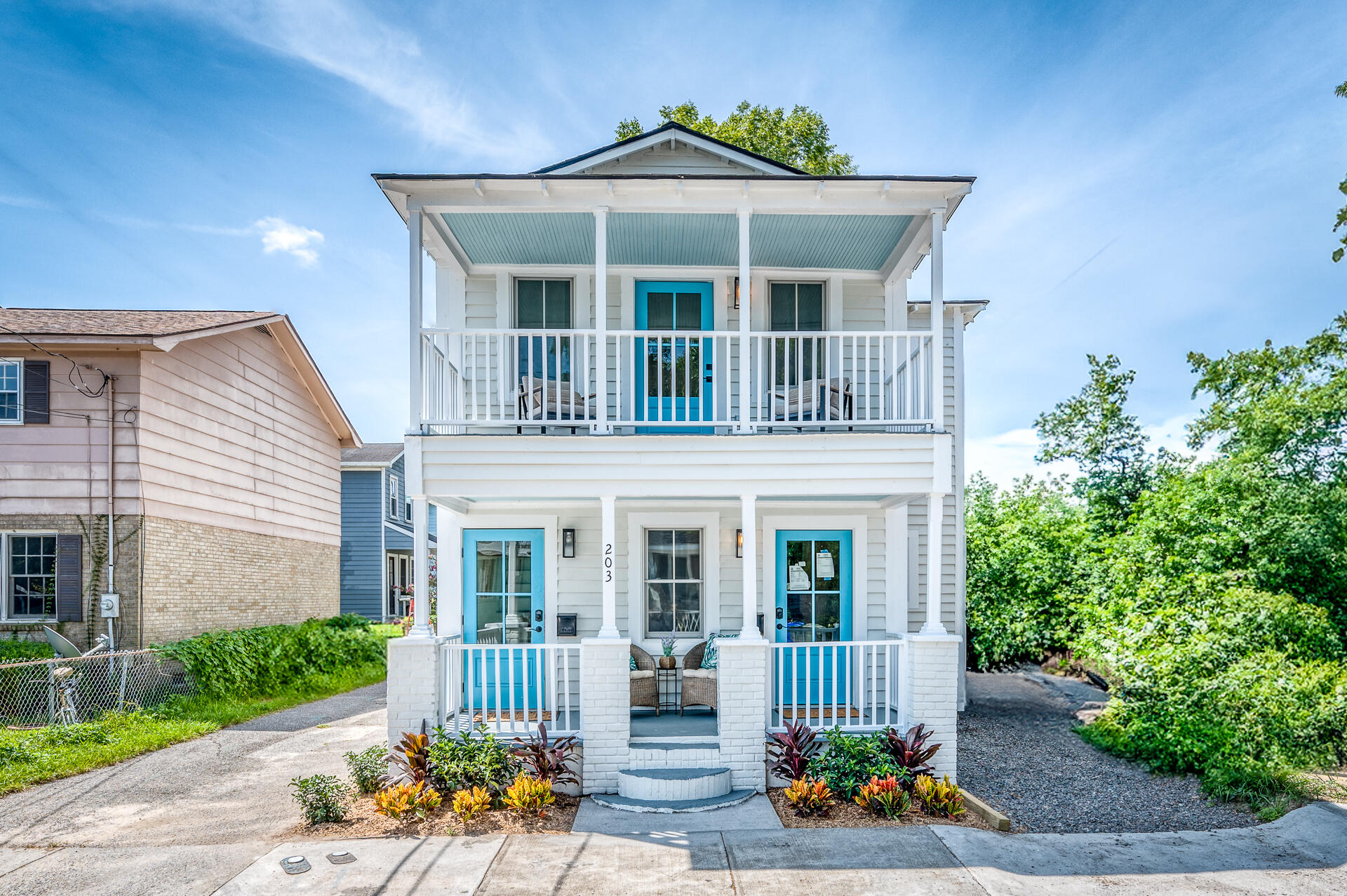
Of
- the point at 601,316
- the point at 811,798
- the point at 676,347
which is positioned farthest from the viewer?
the point at 676,347

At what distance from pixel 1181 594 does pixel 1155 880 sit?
6091 mm

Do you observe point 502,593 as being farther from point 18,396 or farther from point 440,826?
point 18,396

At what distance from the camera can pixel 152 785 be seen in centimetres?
750

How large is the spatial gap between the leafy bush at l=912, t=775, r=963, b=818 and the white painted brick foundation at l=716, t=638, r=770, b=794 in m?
1.34

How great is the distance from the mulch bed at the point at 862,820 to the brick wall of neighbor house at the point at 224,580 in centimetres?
904

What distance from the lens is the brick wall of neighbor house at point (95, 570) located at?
1024cm

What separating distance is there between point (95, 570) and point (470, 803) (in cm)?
736

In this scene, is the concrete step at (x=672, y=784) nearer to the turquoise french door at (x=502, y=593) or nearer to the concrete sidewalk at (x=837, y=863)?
the concrete sidewalk at (x=837, y=863)

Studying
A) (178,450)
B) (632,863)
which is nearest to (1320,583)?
(632,863)

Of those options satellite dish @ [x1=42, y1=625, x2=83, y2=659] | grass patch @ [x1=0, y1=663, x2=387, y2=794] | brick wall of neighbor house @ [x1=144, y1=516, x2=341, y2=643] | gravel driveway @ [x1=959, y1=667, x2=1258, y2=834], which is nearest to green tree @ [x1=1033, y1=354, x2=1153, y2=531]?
gravel driveway @ [x1=959, y1=667, x2=1258, y2=834]

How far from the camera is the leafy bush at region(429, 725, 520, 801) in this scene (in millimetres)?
6488

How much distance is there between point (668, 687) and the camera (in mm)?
8492

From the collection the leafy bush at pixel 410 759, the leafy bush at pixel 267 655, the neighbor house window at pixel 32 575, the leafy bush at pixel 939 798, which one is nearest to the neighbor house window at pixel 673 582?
the leafy bush at pixel 410 759

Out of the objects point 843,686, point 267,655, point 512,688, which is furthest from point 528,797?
point 267,655
